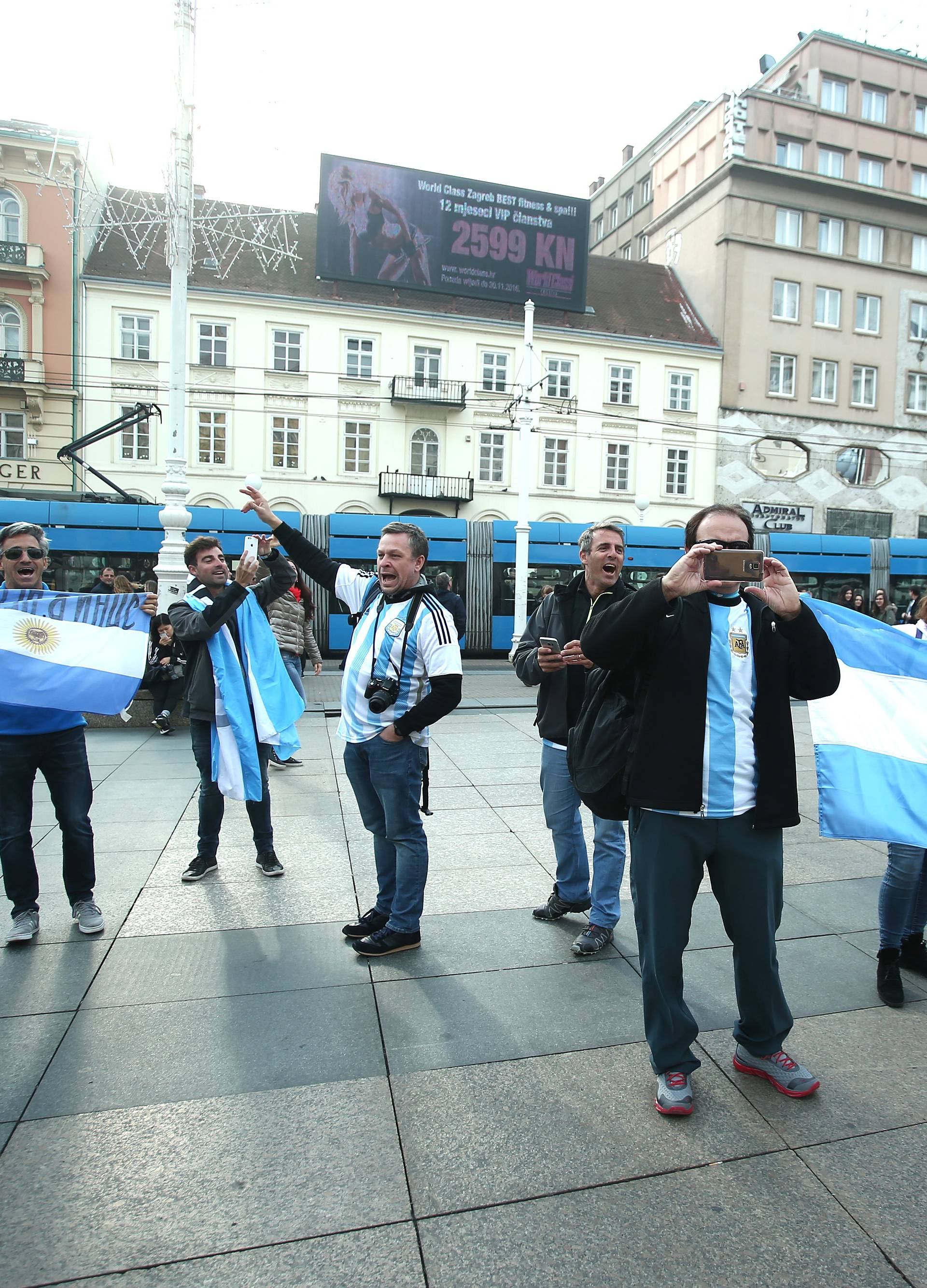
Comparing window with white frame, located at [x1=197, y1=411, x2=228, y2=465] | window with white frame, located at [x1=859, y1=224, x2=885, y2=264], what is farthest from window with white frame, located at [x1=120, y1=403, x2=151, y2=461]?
window with white frame, located at [x1=859, y1=224, x2=885, y2=264]

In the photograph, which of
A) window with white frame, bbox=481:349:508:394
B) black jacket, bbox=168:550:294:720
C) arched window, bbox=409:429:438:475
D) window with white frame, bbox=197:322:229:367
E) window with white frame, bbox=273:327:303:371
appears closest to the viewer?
black jacket, bbox=168:550:294:720

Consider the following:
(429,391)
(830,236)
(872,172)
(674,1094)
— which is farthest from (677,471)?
(674,1094)

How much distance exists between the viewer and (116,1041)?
296 cm

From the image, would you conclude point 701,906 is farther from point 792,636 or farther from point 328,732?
point 328,732

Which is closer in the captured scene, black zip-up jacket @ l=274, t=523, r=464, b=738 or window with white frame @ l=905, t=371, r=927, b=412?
black zip-up jacket @ l=274, t=523, r=464, b=738

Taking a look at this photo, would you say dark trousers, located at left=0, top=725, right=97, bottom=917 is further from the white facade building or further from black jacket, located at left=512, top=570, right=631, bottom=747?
the white facade building

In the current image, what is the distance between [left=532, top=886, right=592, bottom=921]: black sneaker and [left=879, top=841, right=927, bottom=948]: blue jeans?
1303mm

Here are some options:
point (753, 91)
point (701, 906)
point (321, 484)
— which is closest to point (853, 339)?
point (753, 91)

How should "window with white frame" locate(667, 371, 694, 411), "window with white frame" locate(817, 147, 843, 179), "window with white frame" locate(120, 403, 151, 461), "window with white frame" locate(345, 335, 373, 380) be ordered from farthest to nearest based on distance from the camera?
"window with white frame" locate(817, 147, 843, 179) < "window with white frame" locate(667, 371, 694, 411) < "window with white frame" locate(345, 335, 373, 380) < "window with white frame" locate(120, 403, 151, 461)

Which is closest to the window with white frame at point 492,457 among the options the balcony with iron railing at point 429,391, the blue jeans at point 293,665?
the balcony with iron railing at point 429,391

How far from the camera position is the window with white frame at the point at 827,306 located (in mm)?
34250

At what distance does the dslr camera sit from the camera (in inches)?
139

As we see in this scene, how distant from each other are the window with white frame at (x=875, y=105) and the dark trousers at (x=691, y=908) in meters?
42.8

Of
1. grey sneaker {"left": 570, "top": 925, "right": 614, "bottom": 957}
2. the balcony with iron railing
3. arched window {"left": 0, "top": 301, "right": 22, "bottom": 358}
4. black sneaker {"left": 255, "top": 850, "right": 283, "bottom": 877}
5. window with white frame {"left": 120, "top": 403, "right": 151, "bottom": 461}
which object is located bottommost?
black sneaker {"left": 255, "top": 850, "right": 283, "bottom": 877}
